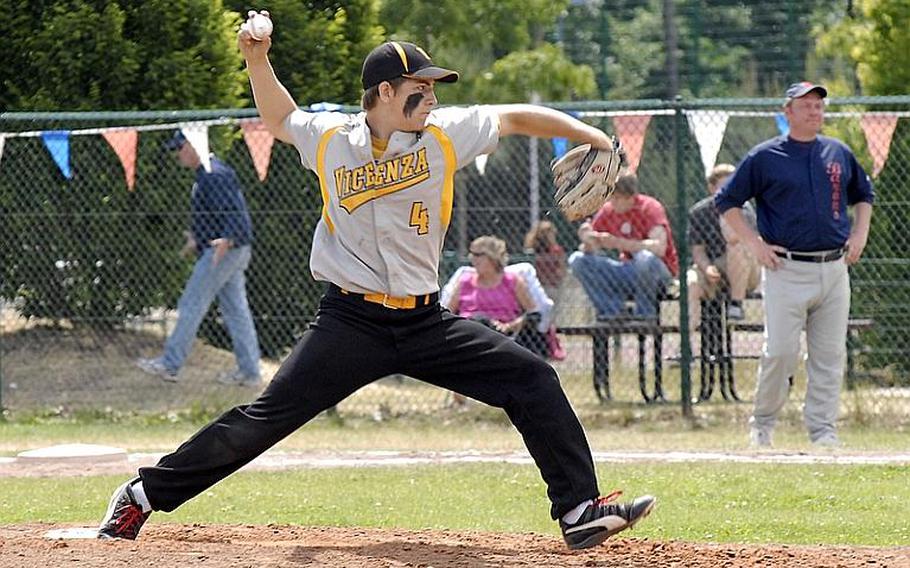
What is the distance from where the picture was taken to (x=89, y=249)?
13.5m

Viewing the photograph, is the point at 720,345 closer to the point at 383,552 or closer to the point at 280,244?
the point at 280,244

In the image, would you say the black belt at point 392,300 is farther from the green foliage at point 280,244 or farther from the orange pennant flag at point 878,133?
the green foliage at point 280,244

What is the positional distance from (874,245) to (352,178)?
26.6 ft

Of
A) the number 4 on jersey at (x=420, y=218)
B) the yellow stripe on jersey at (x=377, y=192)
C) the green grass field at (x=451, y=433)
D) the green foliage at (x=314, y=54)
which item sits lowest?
the green grass field at (x=451, y=433)

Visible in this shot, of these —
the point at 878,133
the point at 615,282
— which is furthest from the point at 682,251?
the point at 878,133

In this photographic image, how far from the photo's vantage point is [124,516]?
6418mm

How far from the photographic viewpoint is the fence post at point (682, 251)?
12.1 metres

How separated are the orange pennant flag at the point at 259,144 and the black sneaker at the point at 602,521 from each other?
6708 millimetres

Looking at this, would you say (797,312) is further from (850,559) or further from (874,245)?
(850,559)

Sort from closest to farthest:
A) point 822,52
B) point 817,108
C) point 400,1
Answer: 1. point 817,108
2. point 822,52
3. point 400,1

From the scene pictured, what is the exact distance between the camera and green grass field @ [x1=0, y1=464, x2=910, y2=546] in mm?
7535

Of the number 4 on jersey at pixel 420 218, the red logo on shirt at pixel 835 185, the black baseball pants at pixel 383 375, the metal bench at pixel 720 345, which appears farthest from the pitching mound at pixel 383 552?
the metal bench at pixel 720 345

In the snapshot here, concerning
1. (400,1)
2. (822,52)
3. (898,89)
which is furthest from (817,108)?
(400,1)

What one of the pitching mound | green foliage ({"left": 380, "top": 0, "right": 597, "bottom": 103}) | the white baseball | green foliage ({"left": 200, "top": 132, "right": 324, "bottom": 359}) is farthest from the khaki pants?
green foliage ({"left": 380, "top": 0, "right": 597, "bottom": 103})
